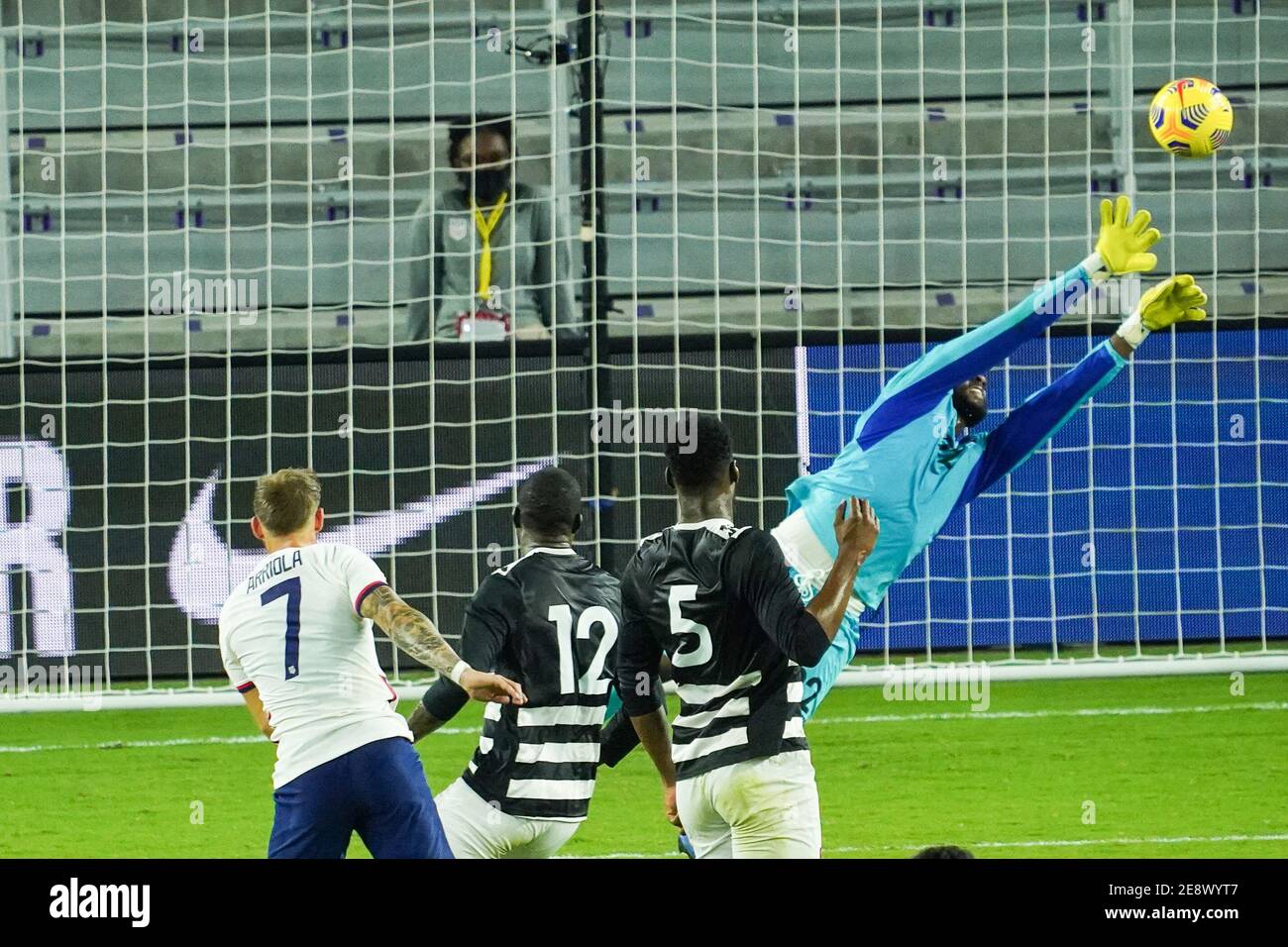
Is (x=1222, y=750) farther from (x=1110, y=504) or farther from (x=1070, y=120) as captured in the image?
(x=1070, y=120)

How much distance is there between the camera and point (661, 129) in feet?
39.7

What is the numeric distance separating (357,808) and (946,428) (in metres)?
3.33

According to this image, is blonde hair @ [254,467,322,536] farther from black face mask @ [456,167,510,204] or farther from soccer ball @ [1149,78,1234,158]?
black face mask @ [456,167,510,204]

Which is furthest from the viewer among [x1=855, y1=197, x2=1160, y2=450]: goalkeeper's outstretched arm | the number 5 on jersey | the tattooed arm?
[x1=855, y1=197, x2=1160, y2=450]: goalkeeper's outstretched arm

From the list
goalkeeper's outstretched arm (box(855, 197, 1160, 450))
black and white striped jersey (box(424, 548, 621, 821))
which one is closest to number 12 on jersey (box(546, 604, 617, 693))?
black and white striped jersey (box(424, 548, 621, 821))

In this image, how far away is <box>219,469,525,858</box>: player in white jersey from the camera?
505 cm

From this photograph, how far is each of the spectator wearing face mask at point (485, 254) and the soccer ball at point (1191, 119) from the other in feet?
11.8

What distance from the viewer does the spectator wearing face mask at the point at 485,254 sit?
429 inches

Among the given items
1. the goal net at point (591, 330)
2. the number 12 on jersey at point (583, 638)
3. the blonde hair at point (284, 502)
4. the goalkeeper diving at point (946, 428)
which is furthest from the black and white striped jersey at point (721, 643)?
the goal net at point (591, 330)

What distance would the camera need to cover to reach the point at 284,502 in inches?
210

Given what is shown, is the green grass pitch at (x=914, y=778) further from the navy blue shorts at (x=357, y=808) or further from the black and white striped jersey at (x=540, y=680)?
the navy blue shorts at (x=357, y=808)

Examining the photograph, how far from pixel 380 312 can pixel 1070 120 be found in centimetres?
465

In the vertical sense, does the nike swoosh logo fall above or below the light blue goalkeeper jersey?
below

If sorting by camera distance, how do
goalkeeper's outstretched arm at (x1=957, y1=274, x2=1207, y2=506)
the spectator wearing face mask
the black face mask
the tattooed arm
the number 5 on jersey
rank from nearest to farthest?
the tattooed arm, the number 5 on jersey, goalkeeper's outstretched arm at (x1=957, y1=274, x2=1207, y2=506), the spectator wearing face mask, the black face mask
